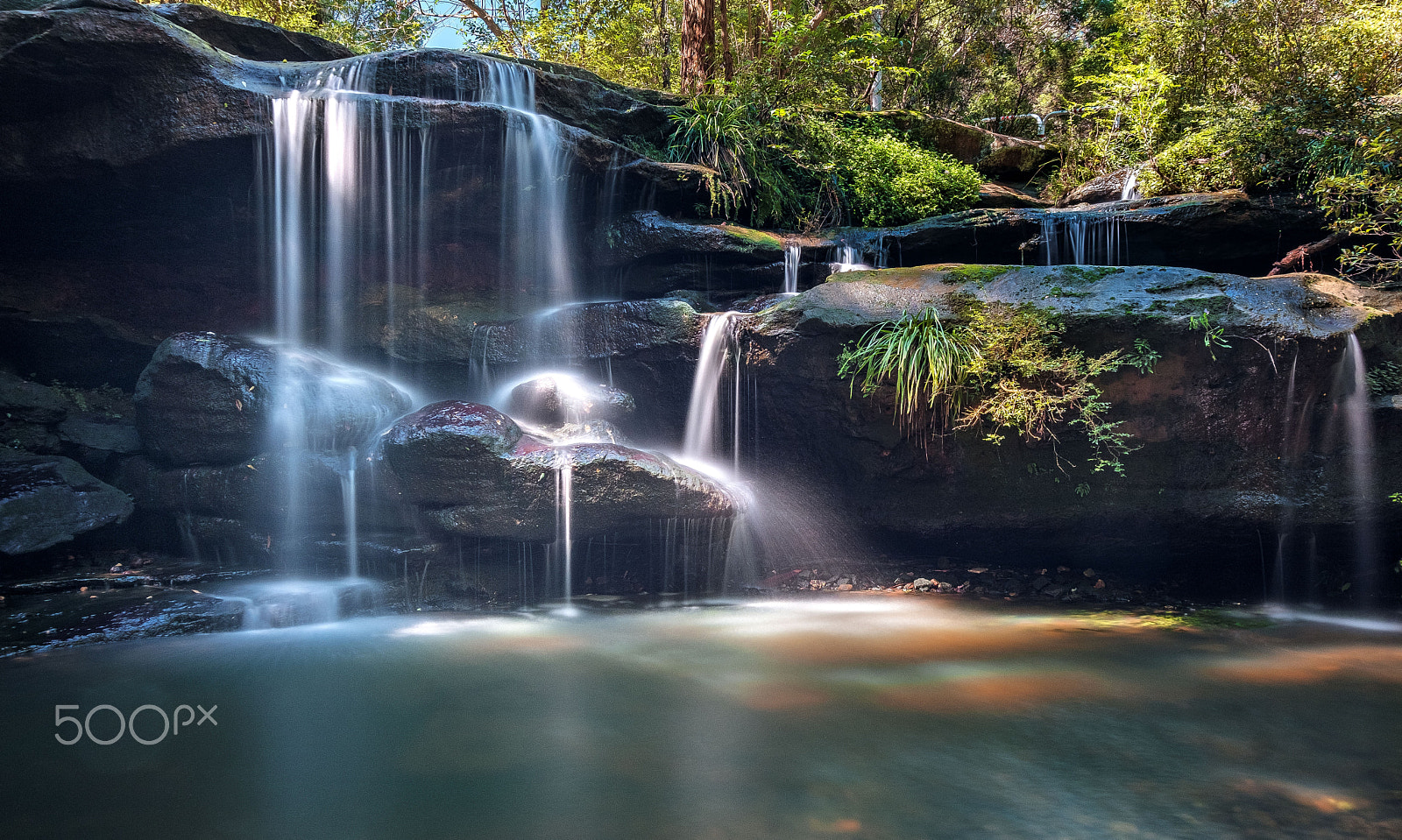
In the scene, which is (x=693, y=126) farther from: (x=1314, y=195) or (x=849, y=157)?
(x=1314, y=195)

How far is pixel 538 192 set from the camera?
298 inches

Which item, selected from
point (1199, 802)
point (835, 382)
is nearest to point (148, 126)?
point (835, 382)

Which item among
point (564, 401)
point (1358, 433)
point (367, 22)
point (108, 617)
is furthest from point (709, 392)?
point (367, 22)

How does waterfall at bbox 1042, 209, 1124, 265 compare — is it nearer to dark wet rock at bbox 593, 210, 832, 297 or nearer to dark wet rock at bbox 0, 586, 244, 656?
dark wet rock at bbox 593, 210, 832, 297

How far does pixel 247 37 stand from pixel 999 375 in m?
8.60

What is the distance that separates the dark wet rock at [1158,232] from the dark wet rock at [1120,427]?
1919 millimetres

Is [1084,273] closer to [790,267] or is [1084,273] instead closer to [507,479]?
[790,267]

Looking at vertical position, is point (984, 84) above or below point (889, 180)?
above

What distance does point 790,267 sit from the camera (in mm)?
7750

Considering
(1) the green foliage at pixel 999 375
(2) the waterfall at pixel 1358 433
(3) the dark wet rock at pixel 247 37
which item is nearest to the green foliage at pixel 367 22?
(3) the dark wet rock at pixel 247 37

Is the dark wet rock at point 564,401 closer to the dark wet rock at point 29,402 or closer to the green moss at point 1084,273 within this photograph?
the green moss at point 1084,273

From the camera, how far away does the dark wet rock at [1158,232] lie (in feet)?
25.3

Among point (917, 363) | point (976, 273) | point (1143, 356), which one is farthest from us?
point (976, 273)

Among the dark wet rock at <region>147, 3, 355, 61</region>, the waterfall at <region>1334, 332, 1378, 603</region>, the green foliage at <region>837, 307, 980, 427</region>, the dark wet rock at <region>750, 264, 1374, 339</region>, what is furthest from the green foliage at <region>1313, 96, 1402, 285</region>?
the dark wet rock at <region>147, 3, 355, 61</region>
